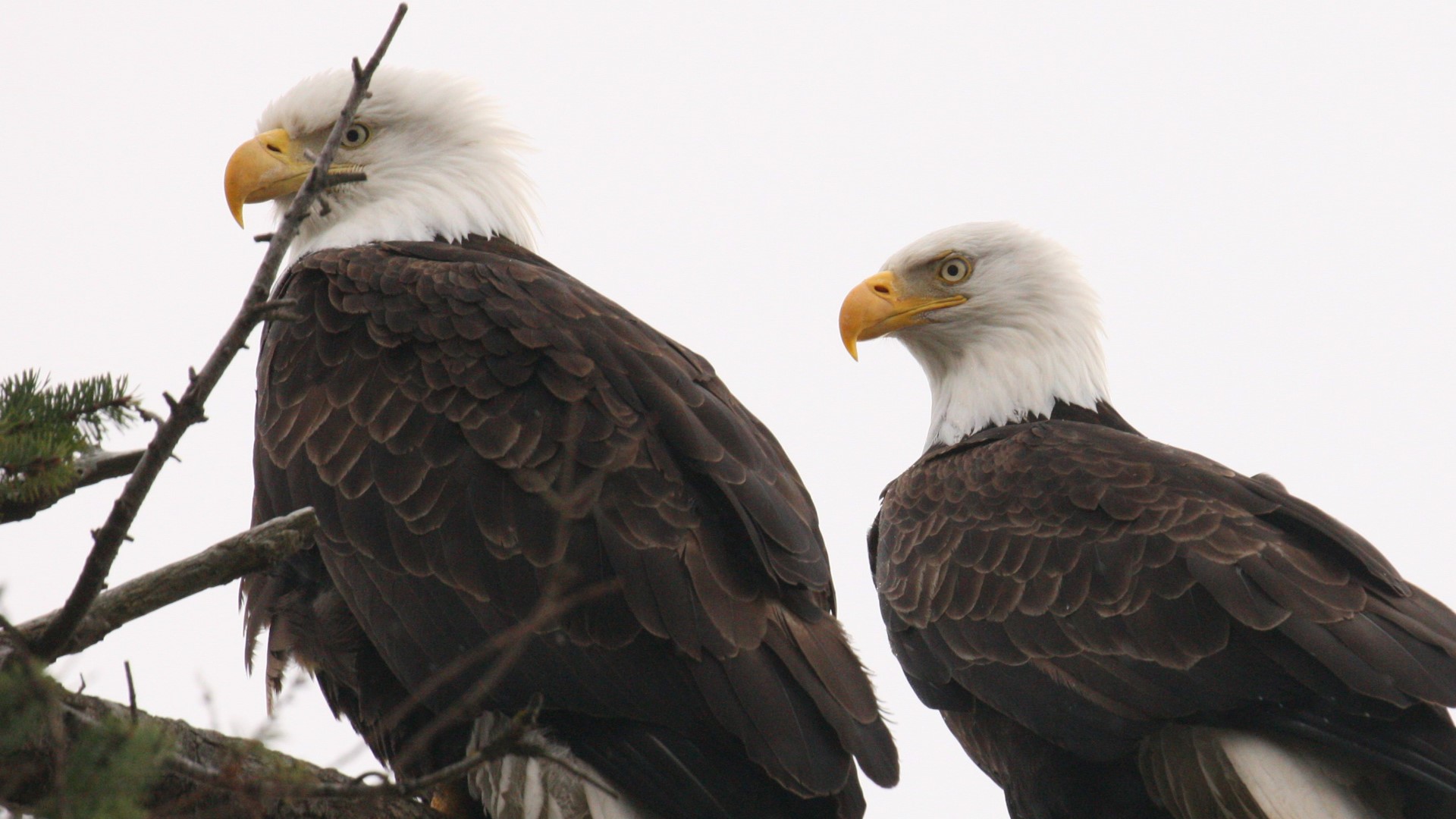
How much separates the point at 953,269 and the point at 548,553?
374 cm

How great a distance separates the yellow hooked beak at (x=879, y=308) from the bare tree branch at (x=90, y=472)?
411 cm

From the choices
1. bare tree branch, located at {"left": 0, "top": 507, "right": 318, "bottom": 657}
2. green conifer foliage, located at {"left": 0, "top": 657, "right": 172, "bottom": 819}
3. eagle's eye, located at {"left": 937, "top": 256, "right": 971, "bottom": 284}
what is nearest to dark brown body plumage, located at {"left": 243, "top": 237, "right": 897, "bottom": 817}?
bare tree branch, located at {"left": 0, "top": 507, "right": 318, "bottom": 657}

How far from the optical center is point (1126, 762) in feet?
16.7

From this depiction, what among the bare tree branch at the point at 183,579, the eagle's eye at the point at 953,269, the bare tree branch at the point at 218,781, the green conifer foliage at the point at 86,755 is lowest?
the bare tree branch at the point at 218,781

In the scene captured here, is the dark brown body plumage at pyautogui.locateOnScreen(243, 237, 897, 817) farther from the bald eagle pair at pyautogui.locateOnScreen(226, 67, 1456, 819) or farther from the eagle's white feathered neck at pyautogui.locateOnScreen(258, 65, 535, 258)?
the eagle's white feathered neck at pyautogui.locateOnScreen(258, 65, 535, 258)

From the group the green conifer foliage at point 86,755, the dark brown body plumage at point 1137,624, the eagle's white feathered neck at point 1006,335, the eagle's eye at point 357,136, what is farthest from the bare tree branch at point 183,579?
the eagle's white feathered neck at point 1006,335

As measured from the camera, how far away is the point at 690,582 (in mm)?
4074

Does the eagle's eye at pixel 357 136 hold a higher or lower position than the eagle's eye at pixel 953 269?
lower

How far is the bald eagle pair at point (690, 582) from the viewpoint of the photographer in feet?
13.0

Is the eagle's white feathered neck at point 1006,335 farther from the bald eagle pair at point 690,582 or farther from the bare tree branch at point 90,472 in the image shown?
the bare tree branch at point 90,472

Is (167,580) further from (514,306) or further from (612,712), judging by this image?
(514,306)

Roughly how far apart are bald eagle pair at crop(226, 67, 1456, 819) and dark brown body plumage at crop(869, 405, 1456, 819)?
0.01 meters

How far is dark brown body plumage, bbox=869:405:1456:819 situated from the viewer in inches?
184

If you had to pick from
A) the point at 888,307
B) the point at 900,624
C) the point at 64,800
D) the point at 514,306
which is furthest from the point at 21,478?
the point at 888,307
